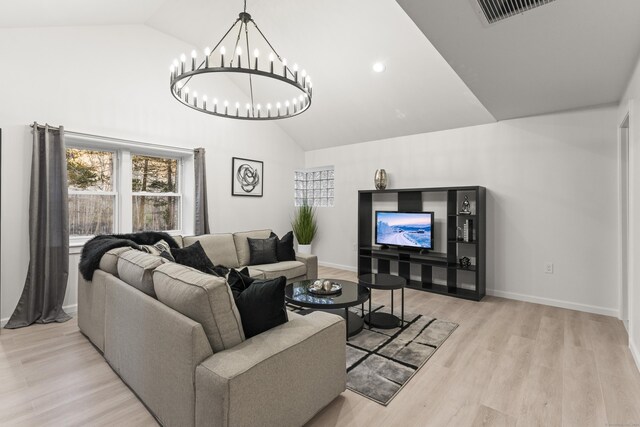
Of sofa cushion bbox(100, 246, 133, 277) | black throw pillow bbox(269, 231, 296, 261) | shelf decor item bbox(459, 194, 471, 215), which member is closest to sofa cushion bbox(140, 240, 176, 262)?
sofa cushion bbox(100, 246, 133, 277)

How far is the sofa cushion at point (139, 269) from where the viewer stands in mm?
1920

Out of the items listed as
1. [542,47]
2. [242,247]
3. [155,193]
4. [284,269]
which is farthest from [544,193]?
[155,193]

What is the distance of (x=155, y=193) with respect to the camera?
4.54 metres

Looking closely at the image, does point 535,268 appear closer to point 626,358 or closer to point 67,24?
point 626,358

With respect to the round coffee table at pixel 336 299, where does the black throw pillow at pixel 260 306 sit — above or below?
above

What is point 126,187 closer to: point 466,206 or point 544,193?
point 466,206

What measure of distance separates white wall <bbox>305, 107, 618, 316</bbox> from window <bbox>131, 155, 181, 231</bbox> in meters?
3.71

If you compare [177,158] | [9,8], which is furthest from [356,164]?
[9,8]

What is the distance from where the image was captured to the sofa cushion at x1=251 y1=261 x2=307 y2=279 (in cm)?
385

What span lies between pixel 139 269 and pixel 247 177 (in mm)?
3537

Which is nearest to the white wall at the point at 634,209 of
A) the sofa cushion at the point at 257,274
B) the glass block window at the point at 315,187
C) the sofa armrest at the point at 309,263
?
the sofa armrest at the point at 309,263

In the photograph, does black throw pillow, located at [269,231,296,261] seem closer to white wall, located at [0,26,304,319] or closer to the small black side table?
white wall, located at [0,26,304,319]

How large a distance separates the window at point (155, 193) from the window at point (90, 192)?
0.28m

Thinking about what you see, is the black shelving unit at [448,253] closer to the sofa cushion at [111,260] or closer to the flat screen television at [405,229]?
the flat screen television at [405,229]
